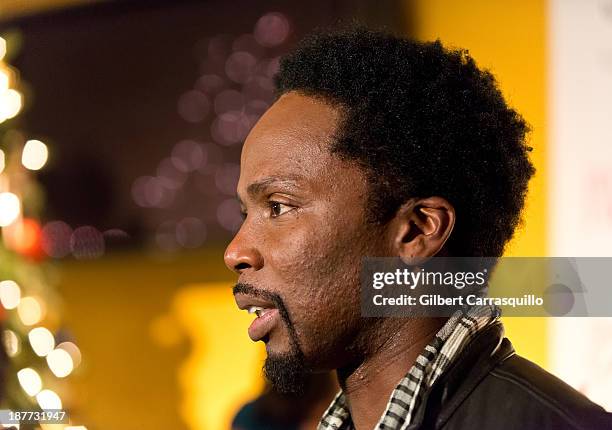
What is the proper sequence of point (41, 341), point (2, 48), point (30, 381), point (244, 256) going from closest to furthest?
point (244, 256)
point (30, 381)
point (41, 341)
point (2, 48)

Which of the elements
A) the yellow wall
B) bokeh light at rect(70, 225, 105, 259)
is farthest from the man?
bokeh light at rect(70, 225, 105, 259)

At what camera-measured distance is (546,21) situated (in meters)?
2.04

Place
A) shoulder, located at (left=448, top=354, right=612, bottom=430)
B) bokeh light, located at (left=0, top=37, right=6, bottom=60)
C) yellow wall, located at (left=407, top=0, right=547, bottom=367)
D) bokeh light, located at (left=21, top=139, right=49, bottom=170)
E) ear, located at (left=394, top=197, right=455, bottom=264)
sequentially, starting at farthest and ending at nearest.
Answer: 1. bokeh light, located at (left=21, top=139, right=49, bottom=170)
2. bokeh light, located at (left=0, top=37, right=6, bottom=60)
3. yellow wall, located at (left=407, top=0, right=547, bottom=367)
4. ear, located at (left=394, top=197, right=455, bottom=264)
5. shoulder, located at (left=448, top=354, right=612, bottom=430)

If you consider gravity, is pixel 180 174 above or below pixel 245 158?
above

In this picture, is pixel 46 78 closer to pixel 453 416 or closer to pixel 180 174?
pixel 180 174

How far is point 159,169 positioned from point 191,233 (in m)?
0.23

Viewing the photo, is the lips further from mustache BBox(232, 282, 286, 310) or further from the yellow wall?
the yellow wall

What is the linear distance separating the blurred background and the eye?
93cm

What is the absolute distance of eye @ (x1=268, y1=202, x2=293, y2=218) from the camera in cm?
119

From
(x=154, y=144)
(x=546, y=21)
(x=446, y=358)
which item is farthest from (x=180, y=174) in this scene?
(x=446, y=358)

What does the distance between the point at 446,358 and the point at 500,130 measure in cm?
33

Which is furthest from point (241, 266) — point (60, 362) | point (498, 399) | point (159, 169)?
point (159, 169)

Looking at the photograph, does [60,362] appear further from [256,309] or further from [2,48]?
[256,309]

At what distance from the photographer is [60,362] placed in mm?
2180
